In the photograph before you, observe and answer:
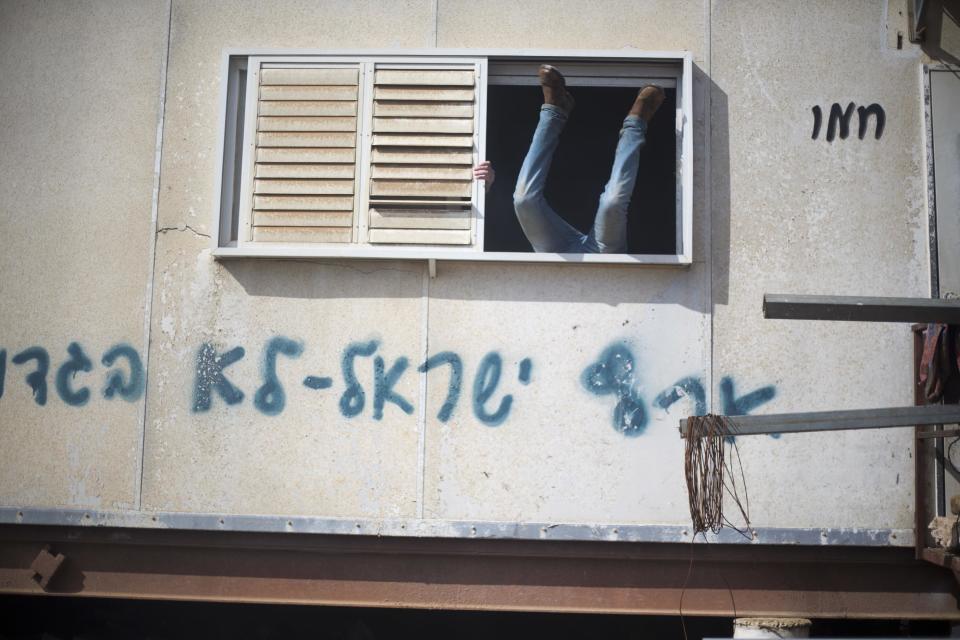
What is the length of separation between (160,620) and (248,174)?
2.79 meters

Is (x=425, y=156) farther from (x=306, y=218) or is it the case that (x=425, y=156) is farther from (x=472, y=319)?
(x=472, y=319)

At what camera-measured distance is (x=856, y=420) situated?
390cm

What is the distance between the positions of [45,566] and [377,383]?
6.54 feet

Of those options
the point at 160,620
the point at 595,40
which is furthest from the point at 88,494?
the point at 595,40

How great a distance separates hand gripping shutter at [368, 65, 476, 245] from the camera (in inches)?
216

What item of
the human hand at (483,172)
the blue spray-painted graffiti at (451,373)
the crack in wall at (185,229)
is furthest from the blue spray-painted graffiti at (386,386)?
the crack in wall at (185,229)

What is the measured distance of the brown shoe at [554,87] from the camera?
208 inches

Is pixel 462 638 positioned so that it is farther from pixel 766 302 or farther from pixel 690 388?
pixel 766 302

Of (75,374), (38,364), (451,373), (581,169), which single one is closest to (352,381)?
(451,373)

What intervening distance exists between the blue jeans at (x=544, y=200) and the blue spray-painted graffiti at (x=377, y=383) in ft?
1.94

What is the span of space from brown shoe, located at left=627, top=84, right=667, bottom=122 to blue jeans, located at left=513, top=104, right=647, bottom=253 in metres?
0.04

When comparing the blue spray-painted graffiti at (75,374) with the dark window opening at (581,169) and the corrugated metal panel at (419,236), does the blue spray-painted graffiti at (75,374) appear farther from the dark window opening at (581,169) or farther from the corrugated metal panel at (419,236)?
the dark window opening at (581,169)

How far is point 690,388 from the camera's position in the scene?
5340 millimetres

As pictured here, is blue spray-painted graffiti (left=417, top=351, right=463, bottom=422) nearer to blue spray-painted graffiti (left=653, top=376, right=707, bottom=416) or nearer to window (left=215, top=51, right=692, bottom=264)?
window (left=215, top=51, right=692, bottom=264)
